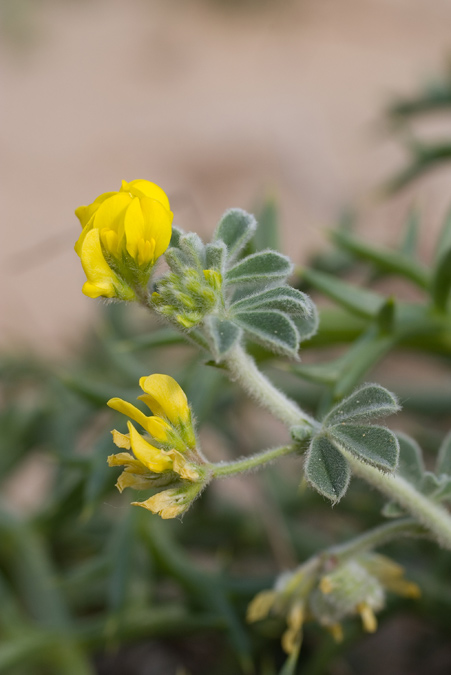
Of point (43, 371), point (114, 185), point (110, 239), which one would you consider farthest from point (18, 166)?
point (110, 239)

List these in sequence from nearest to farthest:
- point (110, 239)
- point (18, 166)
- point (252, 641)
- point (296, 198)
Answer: point (110, 239) → point (252, 641) → point (296, 198) → point (18, 166)

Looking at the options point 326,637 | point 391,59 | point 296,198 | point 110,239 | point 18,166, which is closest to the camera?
point 110,239

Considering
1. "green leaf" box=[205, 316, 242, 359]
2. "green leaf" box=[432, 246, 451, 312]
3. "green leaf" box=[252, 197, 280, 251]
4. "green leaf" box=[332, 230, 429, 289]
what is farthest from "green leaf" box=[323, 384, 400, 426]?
"green leaf" box=[252, 197, 280, 251]

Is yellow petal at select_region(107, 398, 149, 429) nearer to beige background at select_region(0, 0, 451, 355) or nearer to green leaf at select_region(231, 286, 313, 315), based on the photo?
green leaf at select_region(231, 286, 313, 315)

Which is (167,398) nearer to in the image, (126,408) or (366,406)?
(126,408)

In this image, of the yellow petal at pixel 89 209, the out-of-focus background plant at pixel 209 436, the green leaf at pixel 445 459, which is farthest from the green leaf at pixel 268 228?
the yellow petal at pixel 89 209

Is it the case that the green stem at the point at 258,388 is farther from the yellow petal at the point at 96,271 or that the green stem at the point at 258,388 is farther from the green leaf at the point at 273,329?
the yellow petal at the point at 96,271

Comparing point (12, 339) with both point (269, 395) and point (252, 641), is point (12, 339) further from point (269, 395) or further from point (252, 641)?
point (269, 395)

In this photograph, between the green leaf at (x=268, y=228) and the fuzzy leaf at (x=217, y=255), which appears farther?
the green leaf at (x=268, y=228)
